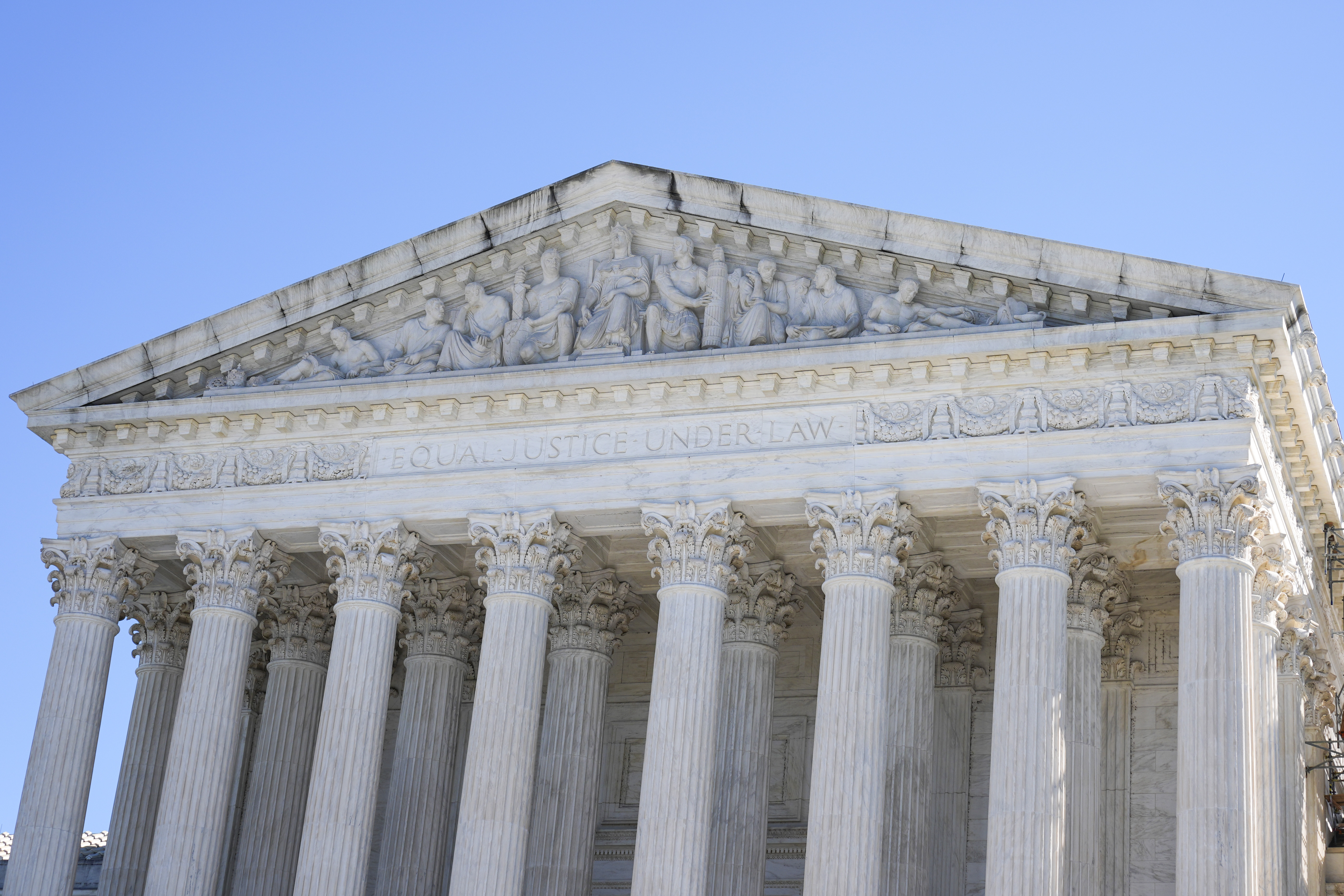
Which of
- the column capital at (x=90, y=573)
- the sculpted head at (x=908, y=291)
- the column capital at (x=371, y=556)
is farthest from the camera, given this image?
the column capital at (x=90, y=573)

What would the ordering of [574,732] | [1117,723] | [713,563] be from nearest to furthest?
[713,563] → [1117,723] → [574,732]

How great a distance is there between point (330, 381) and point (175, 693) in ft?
30.3

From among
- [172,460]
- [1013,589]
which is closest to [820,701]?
[1013,589]

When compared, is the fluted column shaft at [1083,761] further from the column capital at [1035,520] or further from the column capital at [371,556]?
the column capital at [371,556]

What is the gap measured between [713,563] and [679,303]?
5.25 m

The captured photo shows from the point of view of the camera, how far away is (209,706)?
36594mm

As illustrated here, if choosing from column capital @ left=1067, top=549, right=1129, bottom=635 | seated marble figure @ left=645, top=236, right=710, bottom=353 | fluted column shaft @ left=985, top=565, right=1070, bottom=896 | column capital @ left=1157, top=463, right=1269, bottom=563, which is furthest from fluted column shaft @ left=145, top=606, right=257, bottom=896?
column capital @ left=1157, top=463, right=1269, bottom=563

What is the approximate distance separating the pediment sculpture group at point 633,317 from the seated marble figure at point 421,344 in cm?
2

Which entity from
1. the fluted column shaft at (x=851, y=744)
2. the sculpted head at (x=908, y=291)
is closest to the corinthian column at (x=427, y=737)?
the fluted column shaft at (x=851, y=744)

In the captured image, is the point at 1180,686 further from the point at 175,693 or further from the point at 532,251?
the point at 175,693

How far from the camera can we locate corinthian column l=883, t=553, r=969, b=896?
34062 millimetres

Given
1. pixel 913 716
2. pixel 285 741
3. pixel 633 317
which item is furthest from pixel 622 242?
pixel 285 741

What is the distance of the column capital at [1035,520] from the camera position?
104 feet

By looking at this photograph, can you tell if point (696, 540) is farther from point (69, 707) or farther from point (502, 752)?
point (69, 707)
